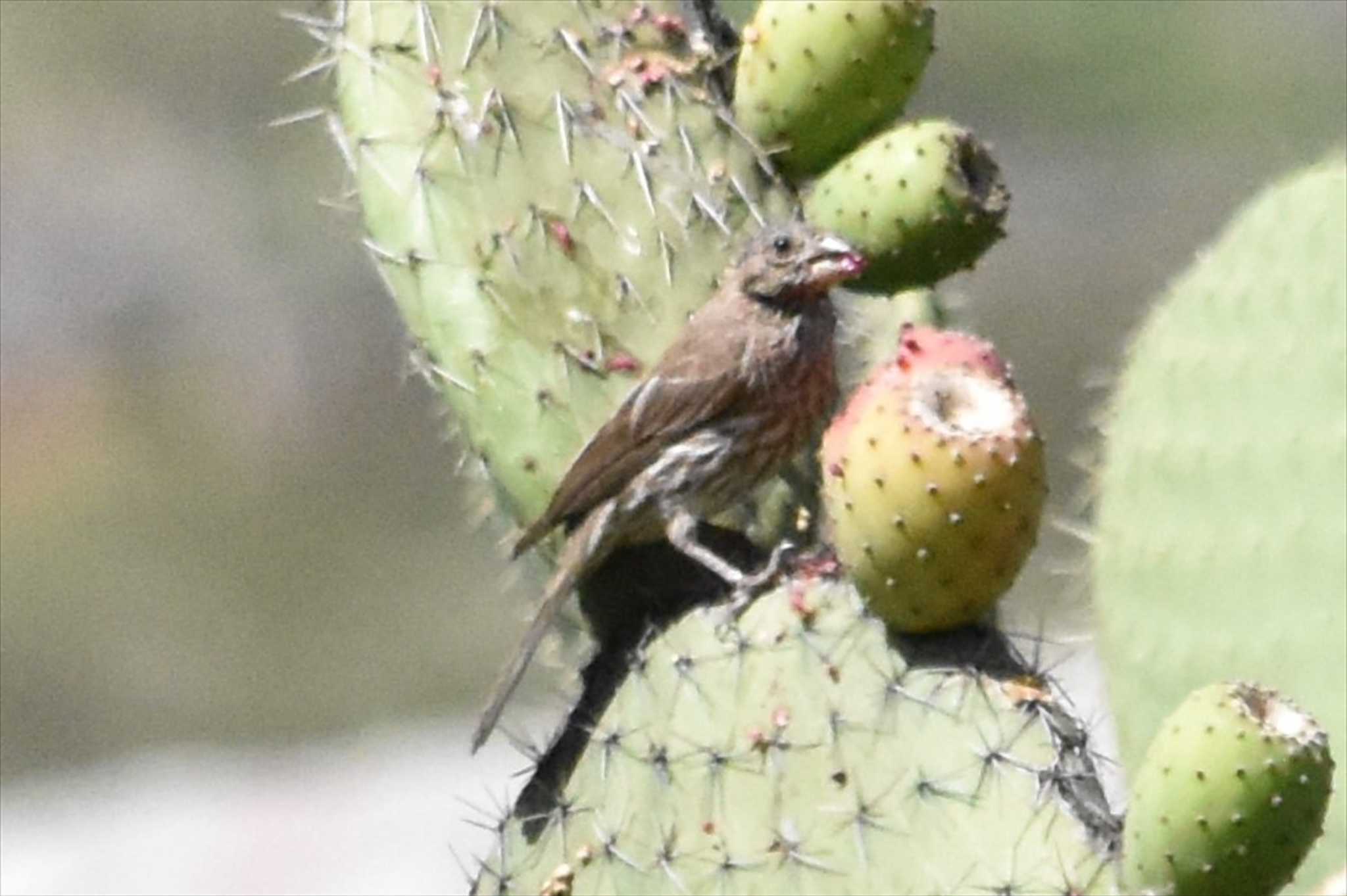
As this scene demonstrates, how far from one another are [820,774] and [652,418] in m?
0.49

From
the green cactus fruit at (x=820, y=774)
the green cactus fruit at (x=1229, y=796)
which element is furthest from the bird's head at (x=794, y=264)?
the green cactus fruit at (x=1229, y=796)

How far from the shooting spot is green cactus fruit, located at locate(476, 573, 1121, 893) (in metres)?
1.75

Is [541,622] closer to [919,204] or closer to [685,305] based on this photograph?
[685,305]

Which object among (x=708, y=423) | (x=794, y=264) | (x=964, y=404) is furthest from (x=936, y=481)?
(x=708, y=423)

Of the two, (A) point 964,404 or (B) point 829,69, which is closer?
(A) point 964,404

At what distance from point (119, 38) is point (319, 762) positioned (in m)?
2.34

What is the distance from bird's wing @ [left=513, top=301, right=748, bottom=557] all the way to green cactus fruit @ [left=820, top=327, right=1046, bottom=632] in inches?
16.9

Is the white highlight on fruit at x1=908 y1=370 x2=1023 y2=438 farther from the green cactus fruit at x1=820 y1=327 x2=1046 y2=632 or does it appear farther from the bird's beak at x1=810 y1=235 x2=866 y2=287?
the bird's beak at x1=810 y1=235 x2=866 y2=287

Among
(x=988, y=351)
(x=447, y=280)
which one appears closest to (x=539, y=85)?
(x=447, y=280)

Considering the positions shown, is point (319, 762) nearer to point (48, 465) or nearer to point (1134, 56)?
point (48, 465)

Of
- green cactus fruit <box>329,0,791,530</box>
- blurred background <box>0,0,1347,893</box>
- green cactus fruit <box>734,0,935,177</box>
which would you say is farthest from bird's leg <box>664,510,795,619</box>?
blurred background <box>0,0,1347,893</box>

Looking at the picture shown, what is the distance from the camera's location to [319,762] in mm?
7008

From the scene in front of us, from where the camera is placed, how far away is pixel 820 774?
1.88m

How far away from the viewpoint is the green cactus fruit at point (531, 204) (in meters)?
2.23
